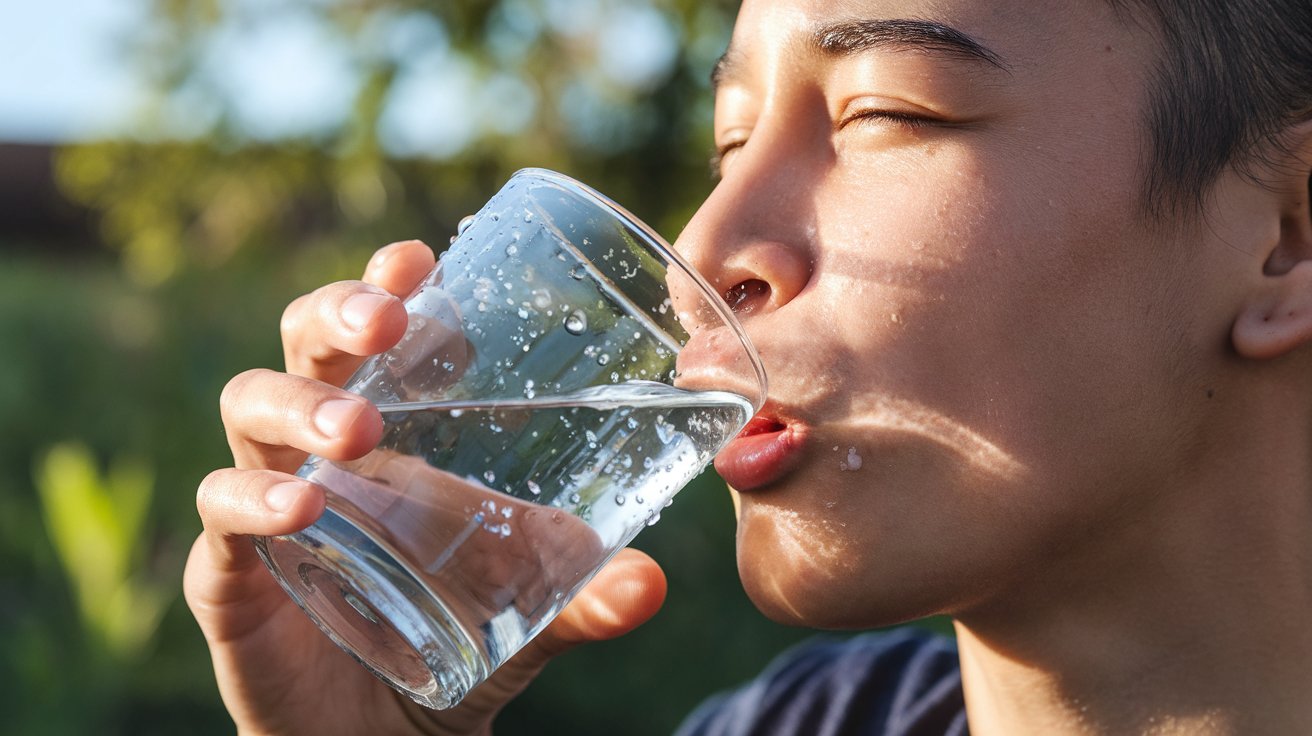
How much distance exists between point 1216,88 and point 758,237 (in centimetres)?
66

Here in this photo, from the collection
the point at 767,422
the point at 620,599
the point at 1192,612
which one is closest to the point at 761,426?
the point at 767,422

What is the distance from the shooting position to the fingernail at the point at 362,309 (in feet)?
4.69

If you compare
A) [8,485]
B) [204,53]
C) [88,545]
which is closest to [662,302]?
[88,545]

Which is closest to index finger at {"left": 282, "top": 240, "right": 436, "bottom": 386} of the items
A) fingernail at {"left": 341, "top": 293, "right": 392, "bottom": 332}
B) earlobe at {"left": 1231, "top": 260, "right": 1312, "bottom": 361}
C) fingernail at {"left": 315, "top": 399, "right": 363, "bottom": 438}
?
fingernail at {"left": 341, "top": 293, "right": 392, "bottom": 332}

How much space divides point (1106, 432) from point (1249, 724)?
1.52 ft

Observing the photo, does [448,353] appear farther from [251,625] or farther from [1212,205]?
[1212,205]

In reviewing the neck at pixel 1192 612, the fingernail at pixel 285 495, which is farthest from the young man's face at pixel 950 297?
the fingernail at pixel 285 495

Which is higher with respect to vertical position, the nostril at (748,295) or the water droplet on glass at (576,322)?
the water droplet on glass at (576,322)

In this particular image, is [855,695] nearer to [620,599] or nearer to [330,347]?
[620,599]

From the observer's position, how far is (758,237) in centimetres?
160

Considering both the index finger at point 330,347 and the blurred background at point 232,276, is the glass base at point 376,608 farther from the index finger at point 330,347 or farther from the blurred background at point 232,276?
the blurred background at point 232,276

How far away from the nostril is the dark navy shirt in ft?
3.28

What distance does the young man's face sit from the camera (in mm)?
1549

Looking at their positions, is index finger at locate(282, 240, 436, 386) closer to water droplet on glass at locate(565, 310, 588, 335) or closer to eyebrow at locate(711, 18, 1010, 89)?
water droplet on glass at locate(565, 310, 588, 335)
